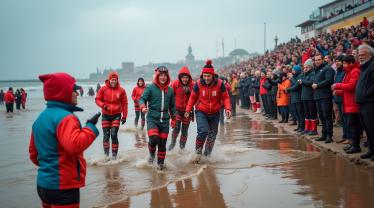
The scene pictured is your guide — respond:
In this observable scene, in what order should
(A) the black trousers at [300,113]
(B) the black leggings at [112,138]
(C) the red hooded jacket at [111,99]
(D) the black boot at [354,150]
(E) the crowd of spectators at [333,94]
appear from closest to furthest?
1. (E) the crowd of spectators at [333,94]
2. (D) the black boot at [354,150]
3. (B) the black leggings at [112,138]
4. (C) the red hooded jacket at [111,99]
5. (A) the black trousers at [300,113]

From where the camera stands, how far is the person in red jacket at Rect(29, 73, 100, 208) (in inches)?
147

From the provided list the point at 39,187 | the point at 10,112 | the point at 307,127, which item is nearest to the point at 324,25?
the point at 10,112

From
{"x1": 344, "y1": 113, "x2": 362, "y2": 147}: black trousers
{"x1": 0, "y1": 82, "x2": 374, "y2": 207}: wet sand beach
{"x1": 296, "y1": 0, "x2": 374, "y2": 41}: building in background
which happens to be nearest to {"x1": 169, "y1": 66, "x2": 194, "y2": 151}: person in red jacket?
{"x1": 0, "y1": 82, "x2": 374, "y2": 207}: wet sand beach

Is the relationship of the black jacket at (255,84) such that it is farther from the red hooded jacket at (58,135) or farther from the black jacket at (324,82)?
the red hooded jacket at (58,135)

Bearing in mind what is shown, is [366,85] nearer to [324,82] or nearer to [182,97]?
[324,82]

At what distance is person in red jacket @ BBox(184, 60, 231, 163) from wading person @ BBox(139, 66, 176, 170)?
0.69m

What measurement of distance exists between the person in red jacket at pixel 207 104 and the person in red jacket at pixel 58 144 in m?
4.77

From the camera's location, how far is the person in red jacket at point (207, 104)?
28.0 feet

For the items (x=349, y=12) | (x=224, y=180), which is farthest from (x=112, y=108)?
(x=349, y=12)

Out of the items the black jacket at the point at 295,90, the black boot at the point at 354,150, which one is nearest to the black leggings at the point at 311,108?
the black jacket at the point at 295,90

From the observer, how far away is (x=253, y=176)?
7.05m

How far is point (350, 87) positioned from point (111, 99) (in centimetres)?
491

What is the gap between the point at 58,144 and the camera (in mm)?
3789

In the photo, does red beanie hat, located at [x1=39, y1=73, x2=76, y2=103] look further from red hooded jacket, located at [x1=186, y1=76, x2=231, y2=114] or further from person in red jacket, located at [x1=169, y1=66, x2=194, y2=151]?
person in red jacket, located at [x1=169, y1=66, x2=194, y2=151]
